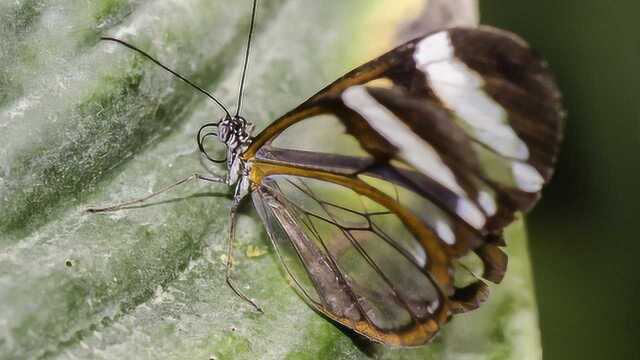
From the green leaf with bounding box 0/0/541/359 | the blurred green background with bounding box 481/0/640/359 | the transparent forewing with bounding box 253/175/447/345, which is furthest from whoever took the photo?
the blurred green background with bounding box 481/0/640/359

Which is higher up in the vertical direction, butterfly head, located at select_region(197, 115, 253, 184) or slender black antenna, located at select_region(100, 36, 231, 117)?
slender black antenna, located at select_region(100, 36, 231, 117)

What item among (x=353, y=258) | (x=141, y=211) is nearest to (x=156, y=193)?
(x=141, y=211)

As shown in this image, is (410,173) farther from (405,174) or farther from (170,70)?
(170,70)

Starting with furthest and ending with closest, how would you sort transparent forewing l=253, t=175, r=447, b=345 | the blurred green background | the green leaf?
1. the blurred green background
2. transparent forewing l=253, t=175, r=447, b=345
3. the green leaf

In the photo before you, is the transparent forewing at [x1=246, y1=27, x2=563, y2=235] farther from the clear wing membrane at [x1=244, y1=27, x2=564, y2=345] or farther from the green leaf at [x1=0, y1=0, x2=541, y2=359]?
the green leaf at [x1=0, y1=0, x2=541, y2=359]

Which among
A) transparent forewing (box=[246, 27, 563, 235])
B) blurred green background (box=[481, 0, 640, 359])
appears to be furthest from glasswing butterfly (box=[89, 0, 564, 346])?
blurred green background (box=[481, 0, 640, 359])

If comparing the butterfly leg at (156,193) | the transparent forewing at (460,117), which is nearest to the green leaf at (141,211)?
the butterfly leg at (156,193)

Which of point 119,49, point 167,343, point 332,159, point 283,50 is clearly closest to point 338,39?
point 283,50
